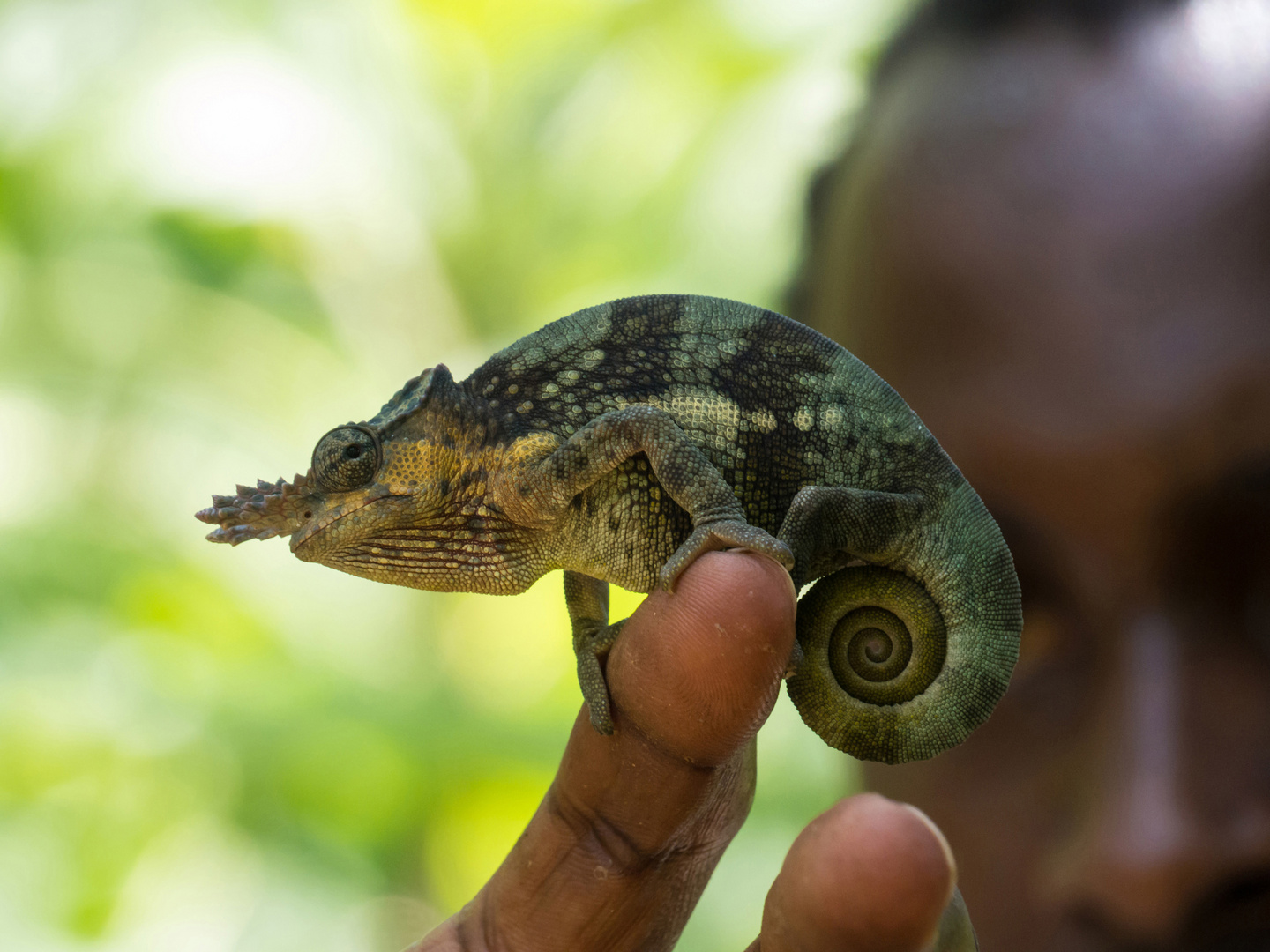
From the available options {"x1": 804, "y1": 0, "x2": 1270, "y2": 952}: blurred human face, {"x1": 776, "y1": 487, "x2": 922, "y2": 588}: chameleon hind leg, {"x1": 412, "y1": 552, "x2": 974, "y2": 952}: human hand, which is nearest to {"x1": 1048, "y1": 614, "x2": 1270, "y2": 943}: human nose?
{"x1": 804, "y1": 0, "x2": 1270, "y2": 952}: blurred human face

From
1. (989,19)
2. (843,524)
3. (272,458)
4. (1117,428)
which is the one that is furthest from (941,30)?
(272,458)

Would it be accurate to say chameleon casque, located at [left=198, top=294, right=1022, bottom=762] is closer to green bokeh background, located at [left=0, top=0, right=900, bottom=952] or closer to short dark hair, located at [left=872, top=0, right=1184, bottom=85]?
short dark hair, located at [left=872, top=0, right=1184, bottom=85]

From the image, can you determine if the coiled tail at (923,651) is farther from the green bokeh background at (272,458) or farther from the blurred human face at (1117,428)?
the green bokeh background at (272,458)

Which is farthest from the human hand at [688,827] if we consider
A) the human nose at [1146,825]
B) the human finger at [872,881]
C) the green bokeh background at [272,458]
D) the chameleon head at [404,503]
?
the green bokeh background at [272,458]

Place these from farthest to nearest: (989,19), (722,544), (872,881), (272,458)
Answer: (272,458)
(989,19)
(722,544)
(872,881)

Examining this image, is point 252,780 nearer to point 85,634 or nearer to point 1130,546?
point 85,634

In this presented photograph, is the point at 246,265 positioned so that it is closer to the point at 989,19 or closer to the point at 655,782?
the point at 989,19
